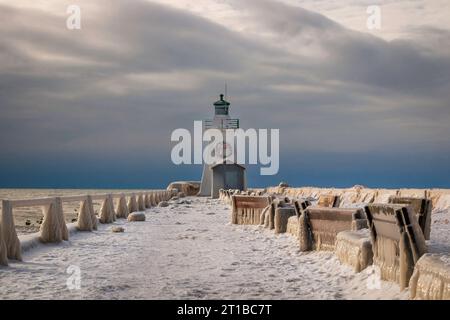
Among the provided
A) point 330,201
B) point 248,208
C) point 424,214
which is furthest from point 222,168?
point 424,214

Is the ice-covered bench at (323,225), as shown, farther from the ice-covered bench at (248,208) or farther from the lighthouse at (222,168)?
the lighthouse at (222,168)

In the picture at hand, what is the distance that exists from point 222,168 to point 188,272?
4761 cm

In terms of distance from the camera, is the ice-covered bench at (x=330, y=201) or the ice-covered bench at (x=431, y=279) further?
the ice-covered bench at (x=330, y=201)

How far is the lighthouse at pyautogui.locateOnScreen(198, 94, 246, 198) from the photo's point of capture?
57.6m

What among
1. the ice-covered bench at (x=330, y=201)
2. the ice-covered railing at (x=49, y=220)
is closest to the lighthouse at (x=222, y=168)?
the ice-covered railing at (x=49, y=220)

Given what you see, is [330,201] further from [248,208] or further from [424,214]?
[248,208]

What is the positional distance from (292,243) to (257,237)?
8.59 feet

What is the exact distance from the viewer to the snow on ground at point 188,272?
798cm

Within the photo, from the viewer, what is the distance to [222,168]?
57656mm

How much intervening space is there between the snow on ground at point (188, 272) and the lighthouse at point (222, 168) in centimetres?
4175

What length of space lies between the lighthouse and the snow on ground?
4175 centimetres

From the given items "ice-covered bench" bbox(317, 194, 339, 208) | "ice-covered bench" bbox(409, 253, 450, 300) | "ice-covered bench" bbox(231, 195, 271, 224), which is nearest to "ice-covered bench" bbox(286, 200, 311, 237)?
"ice-covered bench" bbox(317, 194, 339, 208)
